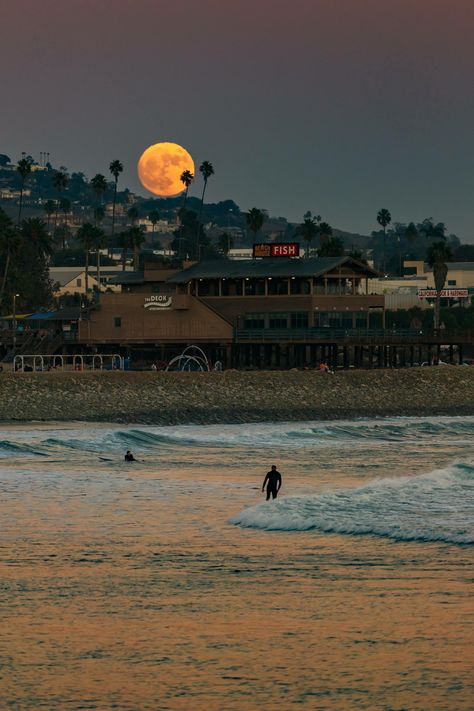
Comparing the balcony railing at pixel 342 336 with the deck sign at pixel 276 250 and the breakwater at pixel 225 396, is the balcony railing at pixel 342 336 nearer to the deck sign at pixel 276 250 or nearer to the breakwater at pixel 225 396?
the breakwater at pixel 225 396

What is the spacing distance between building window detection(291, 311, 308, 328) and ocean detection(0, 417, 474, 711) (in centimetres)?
6810

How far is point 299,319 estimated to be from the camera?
115m

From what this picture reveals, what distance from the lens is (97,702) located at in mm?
18500

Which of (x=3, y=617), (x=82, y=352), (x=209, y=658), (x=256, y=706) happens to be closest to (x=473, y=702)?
(x=256, y=706)

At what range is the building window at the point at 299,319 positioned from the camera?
11481 centimetres

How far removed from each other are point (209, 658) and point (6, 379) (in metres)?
68.2

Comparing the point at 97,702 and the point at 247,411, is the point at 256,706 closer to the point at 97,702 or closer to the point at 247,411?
the point at 97,702

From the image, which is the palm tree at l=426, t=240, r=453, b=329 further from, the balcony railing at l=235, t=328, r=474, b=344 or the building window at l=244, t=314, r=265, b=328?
the building window at l=244, t=314, r=265, b=328

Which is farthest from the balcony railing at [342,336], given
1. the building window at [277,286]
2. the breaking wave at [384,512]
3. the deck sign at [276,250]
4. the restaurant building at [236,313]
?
the breaking wave at [384,512]

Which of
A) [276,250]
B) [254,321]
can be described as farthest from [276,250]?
[254,321]

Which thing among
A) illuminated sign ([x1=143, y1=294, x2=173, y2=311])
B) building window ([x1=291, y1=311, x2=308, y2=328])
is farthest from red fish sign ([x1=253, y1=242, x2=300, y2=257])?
illuminated sign ([x1=143, y1=294, x2=173, y2=311])

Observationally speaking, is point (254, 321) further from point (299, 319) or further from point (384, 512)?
point (384, 512)

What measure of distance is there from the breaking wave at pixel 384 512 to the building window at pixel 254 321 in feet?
244

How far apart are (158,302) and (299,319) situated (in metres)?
12.5
